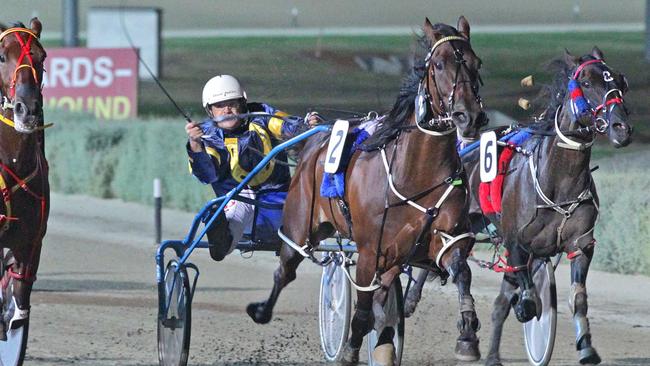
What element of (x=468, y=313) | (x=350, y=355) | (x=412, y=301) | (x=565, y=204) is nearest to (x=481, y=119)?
(x=468, y=313)

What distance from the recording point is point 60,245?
14.6 m

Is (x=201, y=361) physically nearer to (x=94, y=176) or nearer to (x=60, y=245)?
(x=60, y=245)

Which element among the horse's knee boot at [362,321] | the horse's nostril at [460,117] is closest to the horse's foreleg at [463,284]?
the horse's knee boot at [362,321]

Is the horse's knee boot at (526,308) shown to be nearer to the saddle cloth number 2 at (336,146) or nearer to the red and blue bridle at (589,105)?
the red and blue bridle at (589,105)

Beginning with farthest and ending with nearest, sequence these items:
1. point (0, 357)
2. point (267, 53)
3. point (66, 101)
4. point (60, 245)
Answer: point (267, 53), point (66, 101), point (60, 245), point (0, 357)

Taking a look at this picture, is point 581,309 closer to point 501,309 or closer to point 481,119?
point 501,309

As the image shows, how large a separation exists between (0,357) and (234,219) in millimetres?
1388

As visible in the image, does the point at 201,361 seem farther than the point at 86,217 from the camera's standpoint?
No

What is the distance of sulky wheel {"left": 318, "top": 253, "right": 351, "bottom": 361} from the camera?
7973mm

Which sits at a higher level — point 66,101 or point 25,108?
point 66,101

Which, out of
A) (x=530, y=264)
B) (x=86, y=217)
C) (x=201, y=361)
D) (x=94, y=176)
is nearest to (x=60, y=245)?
(x=86, y=217)

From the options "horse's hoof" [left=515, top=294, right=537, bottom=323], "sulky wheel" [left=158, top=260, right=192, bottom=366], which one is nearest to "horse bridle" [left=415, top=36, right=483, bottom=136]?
"horse's hoof" [left=515, top=294, right=537, bottom=323]

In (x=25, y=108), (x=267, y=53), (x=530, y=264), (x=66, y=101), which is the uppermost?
(x=267, y=53)

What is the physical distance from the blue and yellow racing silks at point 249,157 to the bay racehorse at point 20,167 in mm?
832
